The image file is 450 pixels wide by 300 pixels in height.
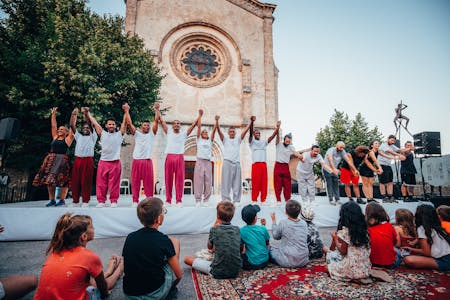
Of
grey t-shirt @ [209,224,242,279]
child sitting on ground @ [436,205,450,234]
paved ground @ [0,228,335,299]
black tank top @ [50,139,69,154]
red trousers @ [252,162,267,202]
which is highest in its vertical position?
black tank top @ [50,139,69,154]

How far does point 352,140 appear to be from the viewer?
21.0 meters

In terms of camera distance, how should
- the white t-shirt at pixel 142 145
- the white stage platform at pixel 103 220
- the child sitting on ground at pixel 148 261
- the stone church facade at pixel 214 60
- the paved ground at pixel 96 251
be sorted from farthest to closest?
the stone church facade at pixel 214 60, the white t-shirt at pixel 142 145, the white stage platform at pixel 103 220, the paved ground at pixel 96 251, the child sitting on ground at pixel 148 261

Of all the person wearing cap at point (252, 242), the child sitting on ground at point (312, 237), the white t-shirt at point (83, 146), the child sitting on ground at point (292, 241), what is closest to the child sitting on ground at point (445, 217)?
the child sitting on ground at point (312, 237)

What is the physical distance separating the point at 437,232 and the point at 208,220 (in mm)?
4131

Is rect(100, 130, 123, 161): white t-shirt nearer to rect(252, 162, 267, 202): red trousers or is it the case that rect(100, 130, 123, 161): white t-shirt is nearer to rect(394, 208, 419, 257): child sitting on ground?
rect(252, 162, 267, 202): red trousers

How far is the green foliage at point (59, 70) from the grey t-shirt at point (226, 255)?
7667 millimetres

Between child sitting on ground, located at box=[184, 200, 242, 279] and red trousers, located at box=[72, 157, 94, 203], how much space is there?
11.9ft

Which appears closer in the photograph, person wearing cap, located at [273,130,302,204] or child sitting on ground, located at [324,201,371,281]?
child sitting on ground, located at [324,201,371,281]

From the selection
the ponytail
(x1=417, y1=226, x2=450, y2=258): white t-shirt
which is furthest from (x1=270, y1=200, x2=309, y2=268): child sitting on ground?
the ponytail

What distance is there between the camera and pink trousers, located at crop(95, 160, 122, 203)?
16.5 feet

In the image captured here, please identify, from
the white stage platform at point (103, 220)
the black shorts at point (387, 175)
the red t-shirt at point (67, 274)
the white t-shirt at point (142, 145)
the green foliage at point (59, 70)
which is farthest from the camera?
the green foliage at point (59, 70)

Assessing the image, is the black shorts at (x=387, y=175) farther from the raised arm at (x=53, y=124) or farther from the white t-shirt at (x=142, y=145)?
the raised arm at (x=53, y=124)

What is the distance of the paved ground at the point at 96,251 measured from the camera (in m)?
2.60

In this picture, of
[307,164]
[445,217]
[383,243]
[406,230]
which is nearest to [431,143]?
[307,164]
